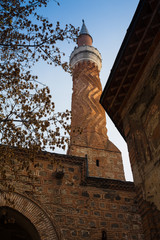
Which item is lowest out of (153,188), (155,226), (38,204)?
(155,226)

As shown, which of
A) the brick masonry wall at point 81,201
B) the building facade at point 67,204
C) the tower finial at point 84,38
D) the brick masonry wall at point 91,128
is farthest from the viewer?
the tower finial at point 84,38

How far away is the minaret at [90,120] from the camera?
926 centimetres

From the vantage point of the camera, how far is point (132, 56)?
182 inches

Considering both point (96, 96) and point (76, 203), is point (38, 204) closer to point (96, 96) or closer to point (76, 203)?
point (76, 203)

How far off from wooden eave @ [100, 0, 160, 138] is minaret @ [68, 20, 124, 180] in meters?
2.29

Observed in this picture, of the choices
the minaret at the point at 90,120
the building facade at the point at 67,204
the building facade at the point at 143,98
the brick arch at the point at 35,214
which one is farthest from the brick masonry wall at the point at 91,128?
the building facade at the point at 143,98

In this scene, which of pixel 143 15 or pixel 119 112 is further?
pixel 119 112

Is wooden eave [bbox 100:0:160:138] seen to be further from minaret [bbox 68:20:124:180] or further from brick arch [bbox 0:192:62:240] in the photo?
brick arch [bbox 0:192:62:240]

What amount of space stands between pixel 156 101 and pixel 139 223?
3.96 meters

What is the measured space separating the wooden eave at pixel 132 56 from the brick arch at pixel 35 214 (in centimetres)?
277

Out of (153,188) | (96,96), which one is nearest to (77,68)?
(96,96)

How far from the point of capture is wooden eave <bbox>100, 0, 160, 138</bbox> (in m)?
4.11

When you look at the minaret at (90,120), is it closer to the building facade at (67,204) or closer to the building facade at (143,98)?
the building facade at (67,204)

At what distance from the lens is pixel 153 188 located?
398 centimetres
